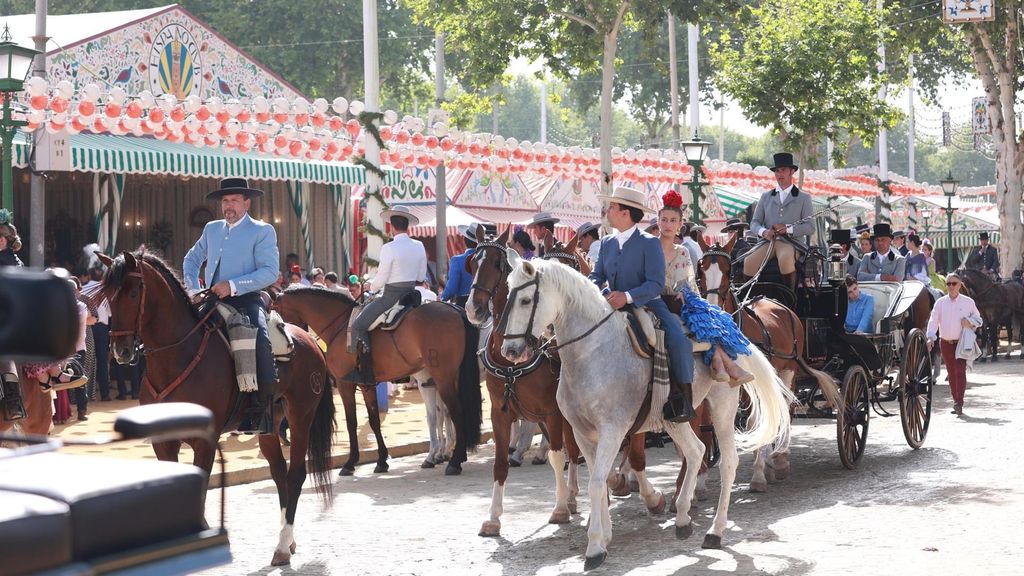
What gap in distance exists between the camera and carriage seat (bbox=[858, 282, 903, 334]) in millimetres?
13656

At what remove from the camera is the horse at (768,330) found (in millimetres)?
11594

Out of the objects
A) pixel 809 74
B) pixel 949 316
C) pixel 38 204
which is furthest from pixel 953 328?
pixel 38 204

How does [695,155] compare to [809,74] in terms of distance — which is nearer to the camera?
[809,74]

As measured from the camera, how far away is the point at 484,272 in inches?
405

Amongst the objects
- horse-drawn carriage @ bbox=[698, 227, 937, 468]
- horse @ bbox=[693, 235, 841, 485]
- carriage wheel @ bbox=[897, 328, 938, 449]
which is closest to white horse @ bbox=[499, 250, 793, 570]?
horse @ bbox=[693, 235, 841, 485]

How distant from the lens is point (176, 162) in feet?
62.5

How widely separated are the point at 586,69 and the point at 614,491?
37.0 ft

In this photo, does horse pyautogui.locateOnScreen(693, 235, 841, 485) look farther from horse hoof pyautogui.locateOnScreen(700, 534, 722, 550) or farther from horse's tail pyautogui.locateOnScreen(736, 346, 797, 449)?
horse hoof pyautogui.locateOnScreen(700, 534, 722, 550)

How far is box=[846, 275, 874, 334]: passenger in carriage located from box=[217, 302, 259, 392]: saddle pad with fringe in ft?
22.8

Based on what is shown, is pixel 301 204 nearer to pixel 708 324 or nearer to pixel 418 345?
pixel 418 345

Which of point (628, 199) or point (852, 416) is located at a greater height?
point (628, 199)

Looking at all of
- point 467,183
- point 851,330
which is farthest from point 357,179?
point 851,330

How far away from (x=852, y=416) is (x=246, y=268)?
19.5 ft

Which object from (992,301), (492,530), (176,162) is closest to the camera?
(492,530)
